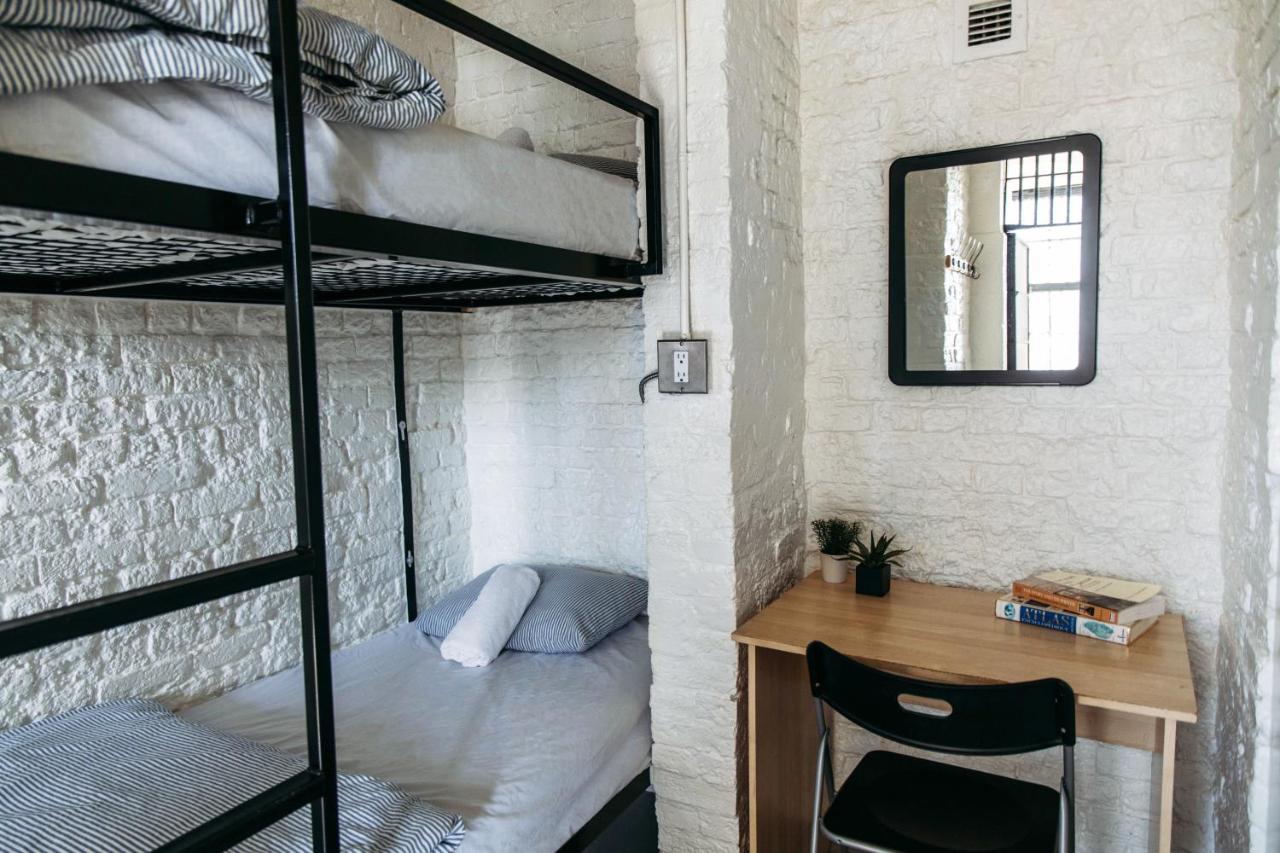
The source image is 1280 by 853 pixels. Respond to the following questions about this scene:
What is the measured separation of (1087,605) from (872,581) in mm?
506

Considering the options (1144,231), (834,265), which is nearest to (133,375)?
(834,265)

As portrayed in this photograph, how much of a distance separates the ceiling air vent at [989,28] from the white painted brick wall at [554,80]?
0.97 m

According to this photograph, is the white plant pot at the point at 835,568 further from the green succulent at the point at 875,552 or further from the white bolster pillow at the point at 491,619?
the white bolster pillow at the point at 491,619

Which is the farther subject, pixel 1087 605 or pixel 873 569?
pixel 873 569

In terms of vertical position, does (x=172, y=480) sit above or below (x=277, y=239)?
below

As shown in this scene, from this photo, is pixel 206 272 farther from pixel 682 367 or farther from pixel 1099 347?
pixel 1099 347

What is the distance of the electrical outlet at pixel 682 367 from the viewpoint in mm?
1984

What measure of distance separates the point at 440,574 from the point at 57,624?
2.14m

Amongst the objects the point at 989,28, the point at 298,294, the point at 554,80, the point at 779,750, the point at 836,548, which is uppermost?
the point at 554,80

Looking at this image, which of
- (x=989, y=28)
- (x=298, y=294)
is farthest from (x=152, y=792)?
(x=989, y=28)

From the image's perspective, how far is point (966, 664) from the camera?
69.7 inches

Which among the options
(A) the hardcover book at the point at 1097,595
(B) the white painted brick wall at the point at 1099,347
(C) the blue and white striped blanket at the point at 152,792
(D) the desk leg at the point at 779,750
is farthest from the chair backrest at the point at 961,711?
(C) the blue and white striped blanket at the point at 152,792

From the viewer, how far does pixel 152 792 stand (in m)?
1.58

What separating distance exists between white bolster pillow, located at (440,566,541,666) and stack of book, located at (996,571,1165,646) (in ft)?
4.28
